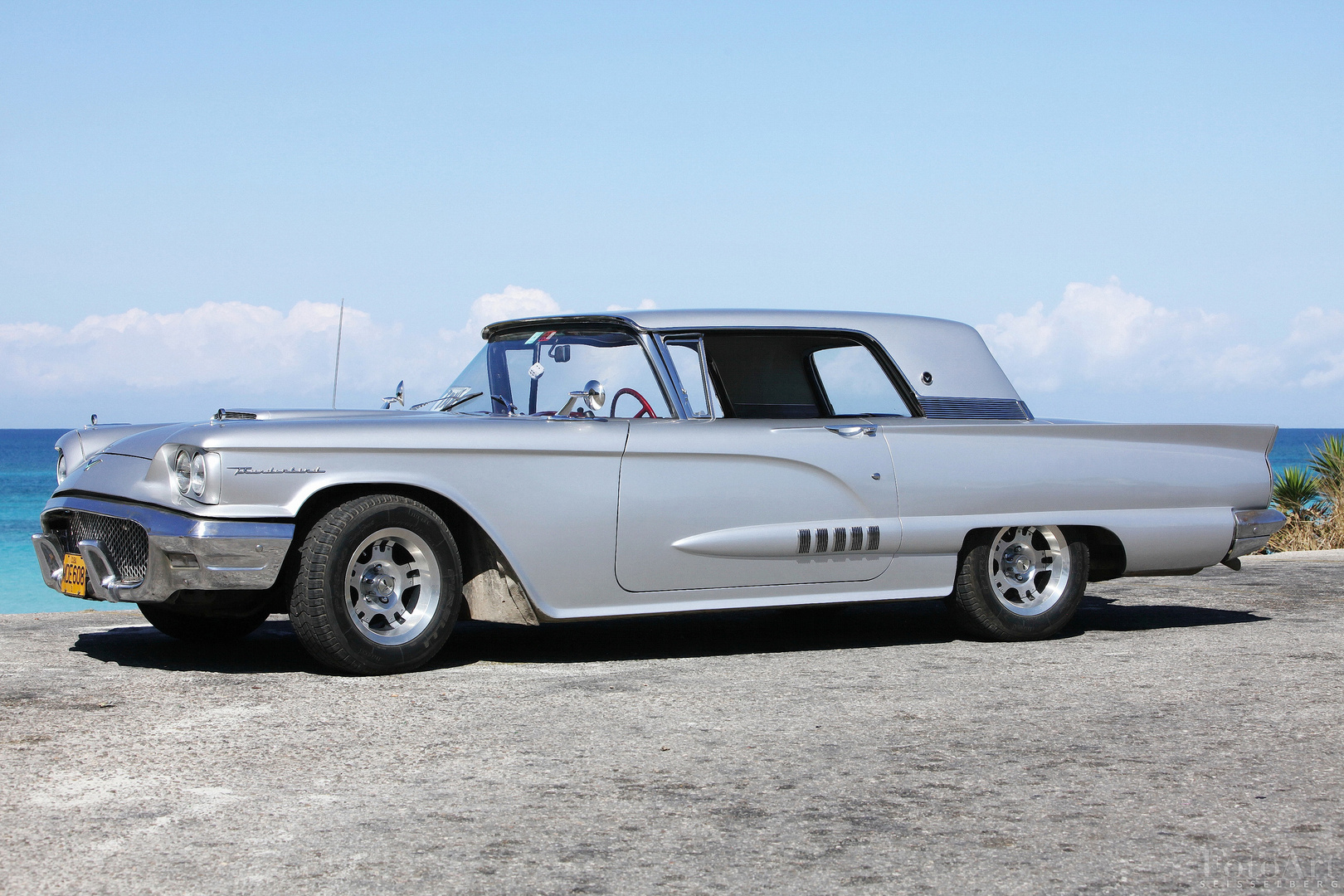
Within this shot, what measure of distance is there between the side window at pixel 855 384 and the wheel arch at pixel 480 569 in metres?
1.96

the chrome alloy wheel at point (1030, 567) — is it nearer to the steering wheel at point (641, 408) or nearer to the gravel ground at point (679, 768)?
the gravel ground at point (679, 768)

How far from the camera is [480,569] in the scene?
5.98 m

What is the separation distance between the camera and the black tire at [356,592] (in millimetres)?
5426

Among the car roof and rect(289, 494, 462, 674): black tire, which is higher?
the car roof

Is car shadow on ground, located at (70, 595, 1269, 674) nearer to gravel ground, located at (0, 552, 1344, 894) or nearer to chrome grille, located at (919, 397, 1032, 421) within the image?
gravel ground, located at (0, 552, 1344, 894)

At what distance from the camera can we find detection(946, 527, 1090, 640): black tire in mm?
6703

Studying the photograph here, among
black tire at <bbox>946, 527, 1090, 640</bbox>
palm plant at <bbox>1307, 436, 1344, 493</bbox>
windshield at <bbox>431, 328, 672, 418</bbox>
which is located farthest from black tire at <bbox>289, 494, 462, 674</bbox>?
palm plant at <bbox>1307, 436, 1344, 493</bbox>

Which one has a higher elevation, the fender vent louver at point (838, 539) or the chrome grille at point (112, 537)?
the fender vent louver at point (838, 539)

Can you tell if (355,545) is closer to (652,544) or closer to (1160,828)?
(652,544)

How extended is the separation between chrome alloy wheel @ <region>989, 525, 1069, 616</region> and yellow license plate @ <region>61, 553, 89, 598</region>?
4.18 metres

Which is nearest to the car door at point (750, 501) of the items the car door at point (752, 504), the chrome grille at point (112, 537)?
the car door at point (752, 504)

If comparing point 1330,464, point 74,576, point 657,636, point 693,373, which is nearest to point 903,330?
point 693,373

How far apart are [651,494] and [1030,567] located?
2165 millimetres

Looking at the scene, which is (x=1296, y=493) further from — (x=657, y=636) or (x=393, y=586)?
→ (x=393, y=586)
